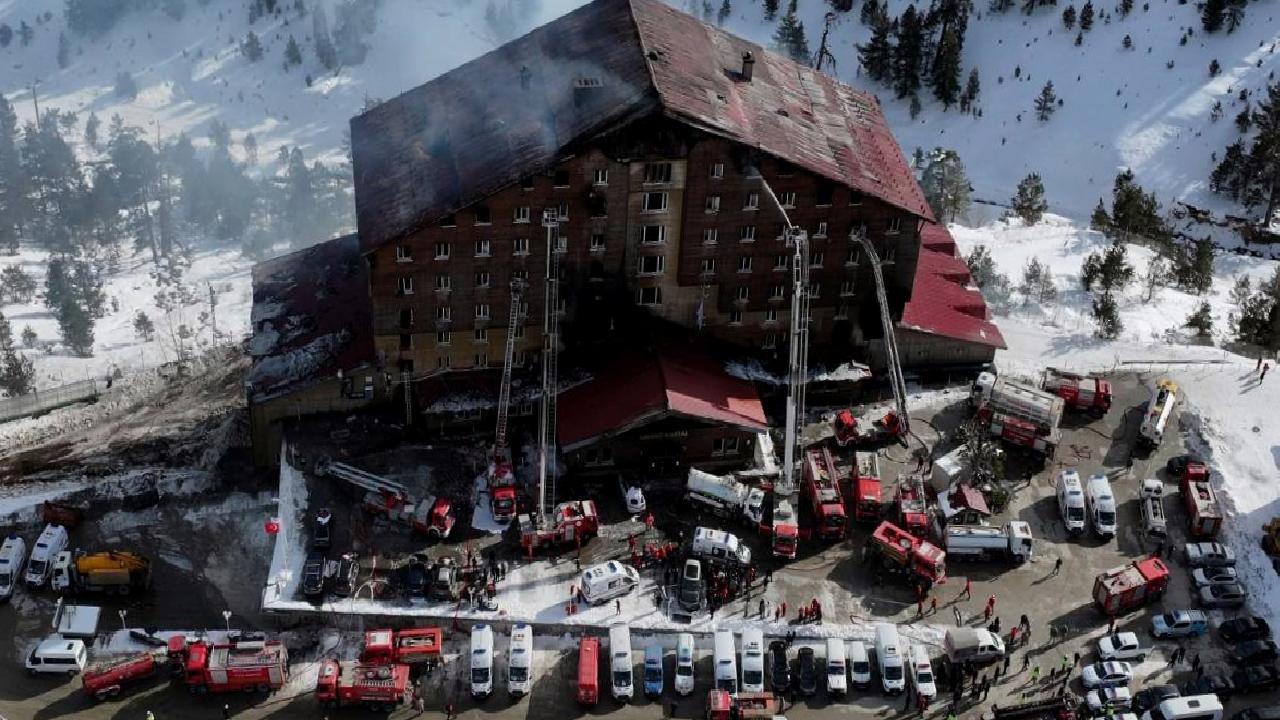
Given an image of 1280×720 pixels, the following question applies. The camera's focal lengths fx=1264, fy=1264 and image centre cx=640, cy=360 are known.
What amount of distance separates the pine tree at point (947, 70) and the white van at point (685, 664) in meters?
88.3

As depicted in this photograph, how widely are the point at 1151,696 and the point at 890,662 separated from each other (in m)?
12.9

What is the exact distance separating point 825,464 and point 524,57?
110 ft

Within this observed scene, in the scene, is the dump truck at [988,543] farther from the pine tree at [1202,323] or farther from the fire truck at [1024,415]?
the pine tree at [1202,323]

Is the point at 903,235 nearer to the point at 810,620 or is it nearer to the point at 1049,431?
the point at 1049,431

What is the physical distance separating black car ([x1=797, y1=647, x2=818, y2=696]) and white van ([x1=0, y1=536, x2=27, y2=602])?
42563mm

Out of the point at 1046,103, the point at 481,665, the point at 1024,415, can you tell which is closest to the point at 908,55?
the point at 1046,103

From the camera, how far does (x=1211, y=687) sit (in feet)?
206

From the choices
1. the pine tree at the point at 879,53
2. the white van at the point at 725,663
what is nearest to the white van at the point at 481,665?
the white van at the point at 725,663

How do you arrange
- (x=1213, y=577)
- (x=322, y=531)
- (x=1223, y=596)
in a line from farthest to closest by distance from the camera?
(x=322, y=531) < (x=1213, y=577) < (x=1223, y=596)

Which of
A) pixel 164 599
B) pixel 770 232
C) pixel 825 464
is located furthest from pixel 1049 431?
pixel 164 599

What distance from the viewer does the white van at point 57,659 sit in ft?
208

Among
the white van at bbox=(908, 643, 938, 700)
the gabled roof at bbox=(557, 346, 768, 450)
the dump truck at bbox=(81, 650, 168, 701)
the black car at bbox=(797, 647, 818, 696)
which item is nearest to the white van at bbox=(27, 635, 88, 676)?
the dump truck at bbox=(81, 650, 168, 701)

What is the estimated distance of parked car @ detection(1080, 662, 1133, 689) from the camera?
6250 cm

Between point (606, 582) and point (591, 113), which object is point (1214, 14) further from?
point (606, 582)
